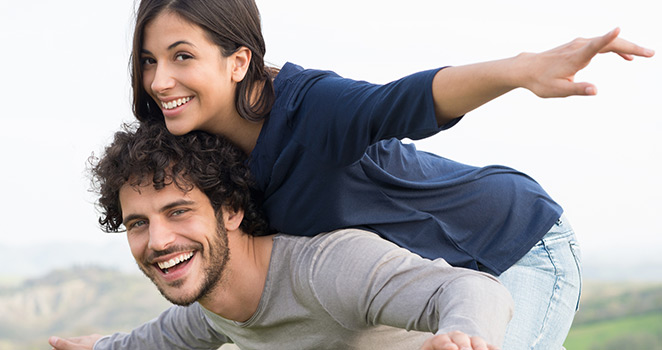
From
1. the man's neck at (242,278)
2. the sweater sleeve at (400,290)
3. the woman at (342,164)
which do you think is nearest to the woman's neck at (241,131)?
the woman at (342,164)

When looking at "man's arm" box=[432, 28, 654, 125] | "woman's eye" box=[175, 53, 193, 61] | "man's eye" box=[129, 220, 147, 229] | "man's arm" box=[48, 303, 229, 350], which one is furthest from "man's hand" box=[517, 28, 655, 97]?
"man's arm" box=[48, 303, 229, 350]

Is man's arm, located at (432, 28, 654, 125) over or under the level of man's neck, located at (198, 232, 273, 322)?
over

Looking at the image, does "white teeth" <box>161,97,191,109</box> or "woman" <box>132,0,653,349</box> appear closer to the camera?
"woman" <box>132,0,653,349</box>

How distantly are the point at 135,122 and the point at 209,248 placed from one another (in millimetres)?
620

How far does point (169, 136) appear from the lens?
120 inches

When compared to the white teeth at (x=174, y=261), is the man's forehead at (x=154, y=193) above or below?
above

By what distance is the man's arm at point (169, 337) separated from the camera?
3.86 metres

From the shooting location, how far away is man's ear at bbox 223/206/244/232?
10.3ft

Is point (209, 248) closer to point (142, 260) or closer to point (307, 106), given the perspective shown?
point (142, 260)

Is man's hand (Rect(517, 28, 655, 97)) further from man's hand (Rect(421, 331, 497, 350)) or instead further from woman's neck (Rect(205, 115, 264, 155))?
woman's neck (Rect(205, 115, 264, 155))

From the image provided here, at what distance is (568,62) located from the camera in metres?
2.05

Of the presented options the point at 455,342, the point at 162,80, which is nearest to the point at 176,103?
the point at 162,80

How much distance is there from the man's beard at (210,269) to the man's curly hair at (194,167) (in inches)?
4.0

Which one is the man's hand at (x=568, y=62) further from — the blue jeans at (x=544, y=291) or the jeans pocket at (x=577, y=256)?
the jeans pocket at (x=577, y=256)
